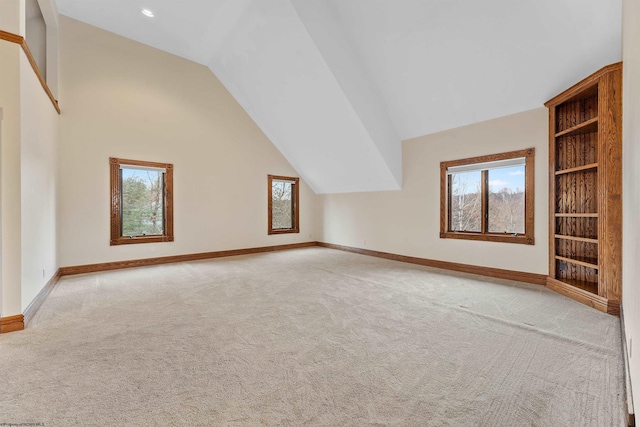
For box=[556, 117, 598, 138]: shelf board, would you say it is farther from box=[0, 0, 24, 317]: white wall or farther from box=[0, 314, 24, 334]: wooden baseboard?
box=[0, 314, 24, 334]: wooden baseboard

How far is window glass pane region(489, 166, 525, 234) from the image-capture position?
4285 millimetres

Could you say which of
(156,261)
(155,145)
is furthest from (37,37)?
(156,261)

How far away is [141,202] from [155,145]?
1124 millimetres

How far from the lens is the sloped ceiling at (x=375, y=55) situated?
3236 mm

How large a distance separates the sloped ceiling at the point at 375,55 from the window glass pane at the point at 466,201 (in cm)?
93

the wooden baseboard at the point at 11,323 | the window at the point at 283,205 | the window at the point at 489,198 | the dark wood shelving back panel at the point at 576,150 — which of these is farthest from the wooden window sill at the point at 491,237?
the wooden baseboard at the point at 11,323

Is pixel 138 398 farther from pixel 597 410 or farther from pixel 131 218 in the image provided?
pixel 131 218

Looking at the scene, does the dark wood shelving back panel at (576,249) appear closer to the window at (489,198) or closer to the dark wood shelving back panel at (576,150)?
the window at (489,198)

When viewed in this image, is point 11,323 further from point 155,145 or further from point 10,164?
point 155,145

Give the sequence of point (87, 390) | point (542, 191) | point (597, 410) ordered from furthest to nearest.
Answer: point (542, 191) → point (87, 390) → point (597, 410)

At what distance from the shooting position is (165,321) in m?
2.75

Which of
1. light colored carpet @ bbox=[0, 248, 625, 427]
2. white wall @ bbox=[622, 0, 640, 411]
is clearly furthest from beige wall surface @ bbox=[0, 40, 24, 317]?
white wall @ bbox=[622, 0, 640, 411]

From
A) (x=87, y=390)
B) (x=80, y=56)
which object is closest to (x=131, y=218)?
(x=80, y=56)

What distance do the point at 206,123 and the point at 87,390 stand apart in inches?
213
